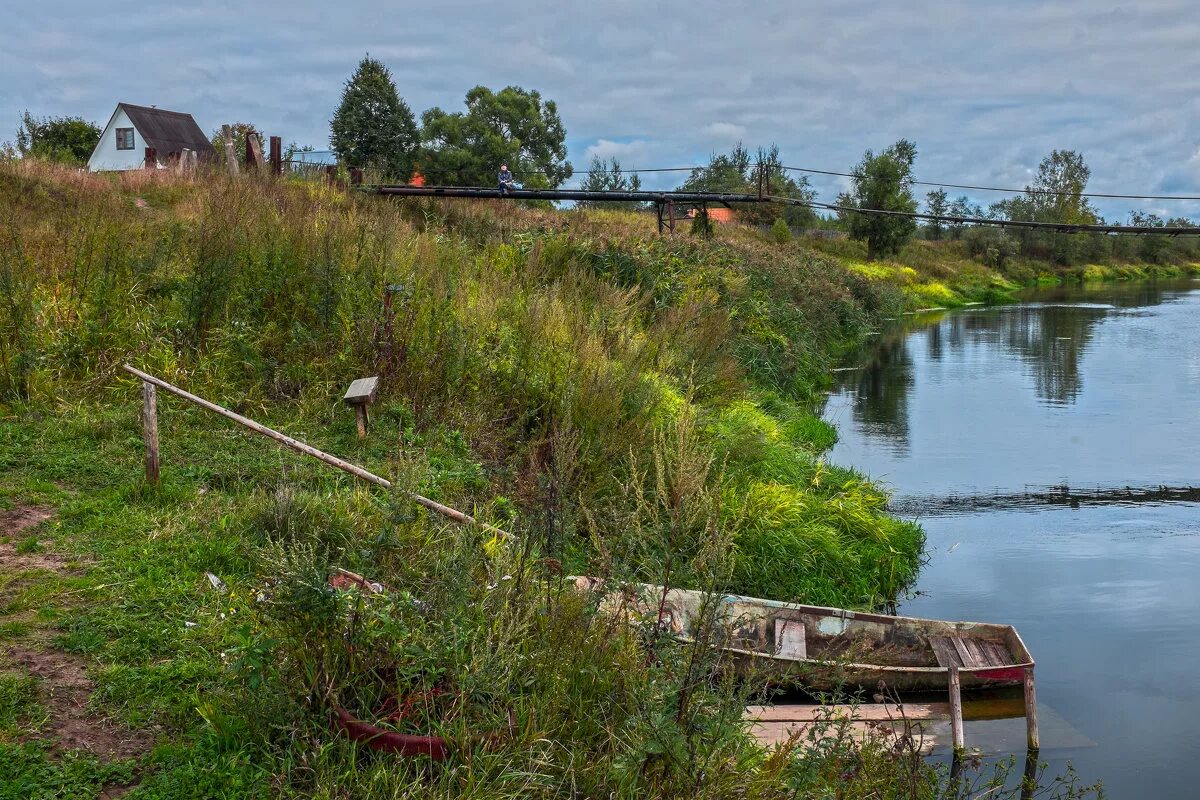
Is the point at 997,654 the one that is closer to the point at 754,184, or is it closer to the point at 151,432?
the point at 151,432

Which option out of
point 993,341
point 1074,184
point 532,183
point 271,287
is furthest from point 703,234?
point 1074,184

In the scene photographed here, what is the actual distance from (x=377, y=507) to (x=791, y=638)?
3.32 meters

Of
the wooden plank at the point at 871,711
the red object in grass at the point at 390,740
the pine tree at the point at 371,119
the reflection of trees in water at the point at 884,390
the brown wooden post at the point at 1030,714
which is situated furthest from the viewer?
the pine tree at the point at 371,119

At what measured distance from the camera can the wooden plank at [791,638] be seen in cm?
760

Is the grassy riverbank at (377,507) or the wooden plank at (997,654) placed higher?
the grassy riverbank at (377,507)

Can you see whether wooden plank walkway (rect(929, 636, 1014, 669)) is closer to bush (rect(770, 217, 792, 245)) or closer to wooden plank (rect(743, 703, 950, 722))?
wooden plank (rect(743, 703, 950, 722))

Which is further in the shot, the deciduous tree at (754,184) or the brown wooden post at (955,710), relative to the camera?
the deciduous tree at (754,184)

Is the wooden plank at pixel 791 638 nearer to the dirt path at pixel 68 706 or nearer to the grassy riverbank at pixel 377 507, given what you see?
the grassy riverbank at pixel 377 507

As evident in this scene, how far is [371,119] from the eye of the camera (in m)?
44.5

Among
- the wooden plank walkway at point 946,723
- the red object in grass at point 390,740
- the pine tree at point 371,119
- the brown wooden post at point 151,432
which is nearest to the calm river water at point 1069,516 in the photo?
the wooden plank walkway at point 946,723

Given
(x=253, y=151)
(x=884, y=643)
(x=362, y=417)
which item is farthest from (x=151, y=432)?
(x=253, y=151)

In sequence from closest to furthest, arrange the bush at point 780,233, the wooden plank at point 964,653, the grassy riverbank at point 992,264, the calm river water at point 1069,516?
the wooden plank at point 964,653
the calm river water at point 1069,516
the bush at point 780,233
the grassy riverbank at point 992,264

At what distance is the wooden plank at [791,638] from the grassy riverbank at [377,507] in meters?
0.92

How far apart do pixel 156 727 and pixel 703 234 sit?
74.6 feet
